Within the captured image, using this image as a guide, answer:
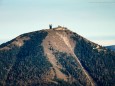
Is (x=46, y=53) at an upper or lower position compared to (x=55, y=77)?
upper

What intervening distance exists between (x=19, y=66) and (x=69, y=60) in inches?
1650

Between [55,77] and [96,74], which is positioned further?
[96,74]

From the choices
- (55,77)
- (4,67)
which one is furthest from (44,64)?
(4,67)

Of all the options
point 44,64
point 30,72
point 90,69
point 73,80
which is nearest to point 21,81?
point 30,72

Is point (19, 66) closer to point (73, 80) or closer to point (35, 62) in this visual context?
point (35, 62)

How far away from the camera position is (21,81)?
17788 centimetres

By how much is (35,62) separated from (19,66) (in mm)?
13440

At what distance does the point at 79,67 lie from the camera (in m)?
193

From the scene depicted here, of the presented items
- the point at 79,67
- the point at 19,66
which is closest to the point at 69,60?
the point at 79,67

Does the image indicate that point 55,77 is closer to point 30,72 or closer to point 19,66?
point 30,72

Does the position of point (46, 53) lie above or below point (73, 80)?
above

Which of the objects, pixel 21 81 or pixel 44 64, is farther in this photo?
pixel 44 64

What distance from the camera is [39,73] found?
183375mm

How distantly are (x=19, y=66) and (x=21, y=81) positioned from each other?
56.9ft
